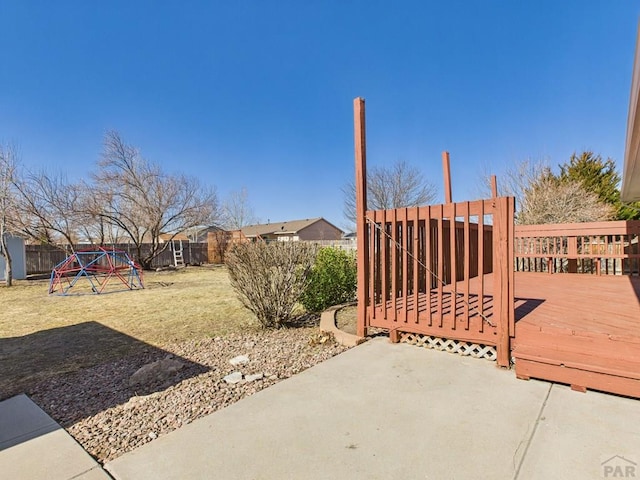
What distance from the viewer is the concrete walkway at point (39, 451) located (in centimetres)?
177

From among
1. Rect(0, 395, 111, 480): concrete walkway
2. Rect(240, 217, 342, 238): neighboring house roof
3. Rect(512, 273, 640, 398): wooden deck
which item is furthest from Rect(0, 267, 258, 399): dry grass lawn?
Rect(240, 217, 342, 238): neighboring house roof

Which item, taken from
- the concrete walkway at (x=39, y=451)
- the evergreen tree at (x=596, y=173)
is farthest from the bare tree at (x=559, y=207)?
the concrete walkway at (x=39, y=451)

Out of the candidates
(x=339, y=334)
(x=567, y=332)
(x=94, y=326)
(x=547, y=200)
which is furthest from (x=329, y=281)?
(x=547, y=200)

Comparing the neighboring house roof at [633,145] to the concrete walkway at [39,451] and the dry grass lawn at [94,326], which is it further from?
the dry grass lawn at [94,326]

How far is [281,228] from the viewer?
41.4 metres

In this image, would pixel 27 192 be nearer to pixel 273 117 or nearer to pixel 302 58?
pixel 273 117

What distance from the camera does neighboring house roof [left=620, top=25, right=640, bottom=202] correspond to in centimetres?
279

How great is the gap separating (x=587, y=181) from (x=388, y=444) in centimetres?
1953

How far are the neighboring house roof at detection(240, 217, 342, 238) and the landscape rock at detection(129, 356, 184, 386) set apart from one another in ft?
113

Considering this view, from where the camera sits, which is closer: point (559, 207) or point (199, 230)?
point (559, 207)

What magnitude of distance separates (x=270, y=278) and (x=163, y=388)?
7.15 feet

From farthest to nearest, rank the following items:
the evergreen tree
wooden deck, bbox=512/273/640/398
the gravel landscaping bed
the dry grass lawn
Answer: the evergreen tree
the dry grass lawn
wooden deck, bbox=512/273/640/398
the gravel landscaping bed

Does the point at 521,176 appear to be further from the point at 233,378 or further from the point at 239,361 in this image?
the point at 233,378

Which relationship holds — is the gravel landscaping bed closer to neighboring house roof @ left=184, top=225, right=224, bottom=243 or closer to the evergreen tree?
the evergreen tree
